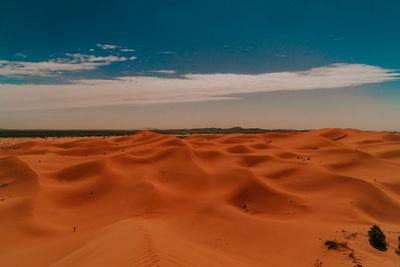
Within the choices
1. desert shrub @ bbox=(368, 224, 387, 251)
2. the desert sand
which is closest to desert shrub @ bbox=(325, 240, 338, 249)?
the desert sand

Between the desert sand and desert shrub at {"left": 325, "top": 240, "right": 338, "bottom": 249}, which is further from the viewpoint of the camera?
desert shrub at {"left": 325, "top": 240, "right": 338, "bottom": 249}

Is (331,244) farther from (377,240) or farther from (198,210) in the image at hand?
(198,210)

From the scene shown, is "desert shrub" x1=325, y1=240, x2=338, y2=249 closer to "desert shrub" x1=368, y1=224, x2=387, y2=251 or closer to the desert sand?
the desert sand

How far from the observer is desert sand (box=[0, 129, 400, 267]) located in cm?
623

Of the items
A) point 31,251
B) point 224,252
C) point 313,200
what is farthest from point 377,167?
point 31,251

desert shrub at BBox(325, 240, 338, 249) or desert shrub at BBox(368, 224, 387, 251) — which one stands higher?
desert shrub at BBox(368, 224, 387, 251)

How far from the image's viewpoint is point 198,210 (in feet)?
34.8

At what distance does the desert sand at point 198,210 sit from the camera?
6.23m

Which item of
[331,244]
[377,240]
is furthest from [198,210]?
[377,240]

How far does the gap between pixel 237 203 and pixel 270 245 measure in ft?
14.0

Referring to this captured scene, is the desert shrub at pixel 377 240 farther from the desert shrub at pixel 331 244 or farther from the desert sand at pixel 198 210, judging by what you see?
the desert shrub at pixel 331 244

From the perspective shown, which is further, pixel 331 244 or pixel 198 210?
pixel 198 210

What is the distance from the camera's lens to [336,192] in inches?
472

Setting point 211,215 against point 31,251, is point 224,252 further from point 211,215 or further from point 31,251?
point 31,251
